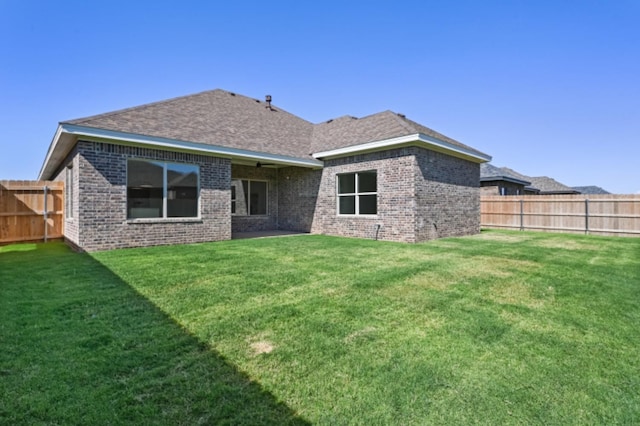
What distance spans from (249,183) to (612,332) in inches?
486

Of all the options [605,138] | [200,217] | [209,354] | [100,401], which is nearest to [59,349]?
[100,401]

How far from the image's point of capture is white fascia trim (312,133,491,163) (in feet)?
31.7

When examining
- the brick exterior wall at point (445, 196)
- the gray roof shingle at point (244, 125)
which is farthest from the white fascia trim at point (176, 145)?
the brick exterior wall at point (445, 196)

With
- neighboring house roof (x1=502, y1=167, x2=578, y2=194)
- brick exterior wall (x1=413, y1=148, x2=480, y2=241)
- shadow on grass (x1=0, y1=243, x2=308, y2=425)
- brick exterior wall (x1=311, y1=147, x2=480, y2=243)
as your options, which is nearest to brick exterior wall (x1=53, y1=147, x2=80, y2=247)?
shadow on grass (x1=0, y1=243, x2=308, y2=425)

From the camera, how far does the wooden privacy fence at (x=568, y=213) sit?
13078 millimetres

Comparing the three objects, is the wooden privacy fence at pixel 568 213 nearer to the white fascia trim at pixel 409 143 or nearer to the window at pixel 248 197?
the white fascia trim at pixel 409 143

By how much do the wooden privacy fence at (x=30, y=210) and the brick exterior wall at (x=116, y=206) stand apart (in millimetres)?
1499

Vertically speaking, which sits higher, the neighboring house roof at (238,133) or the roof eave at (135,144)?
the neighboring house roof at (238,133)

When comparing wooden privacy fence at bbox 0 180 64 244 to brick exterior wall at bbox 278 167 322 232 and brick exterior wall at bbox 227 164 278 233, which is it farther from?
brick exterior wall at bbox 278 167 322 232

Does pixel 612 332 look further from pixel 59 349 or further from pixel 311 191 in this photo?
pixel 311 191

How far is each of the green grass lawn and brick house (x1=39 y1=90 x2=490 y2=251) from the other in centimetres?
316

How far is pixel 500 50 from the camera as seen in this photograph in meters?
11.4

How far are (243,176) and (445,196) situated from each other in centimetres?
806

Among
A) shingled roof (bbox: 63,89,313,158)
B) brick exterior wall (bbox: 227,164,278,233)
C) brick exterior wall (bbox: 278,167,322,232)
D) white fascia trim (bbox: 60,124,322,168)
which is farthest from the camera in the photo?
brick exterior wall (bbox: 227,164,278,233)
